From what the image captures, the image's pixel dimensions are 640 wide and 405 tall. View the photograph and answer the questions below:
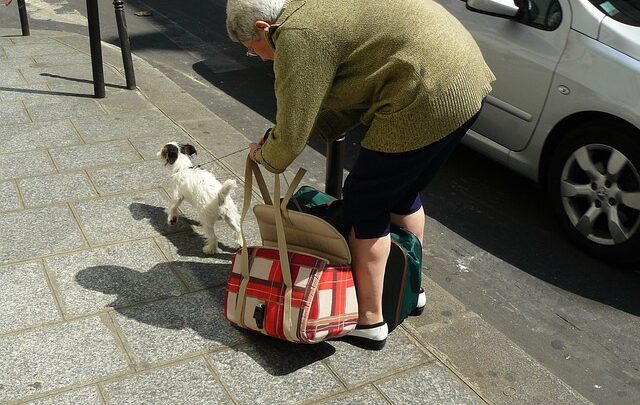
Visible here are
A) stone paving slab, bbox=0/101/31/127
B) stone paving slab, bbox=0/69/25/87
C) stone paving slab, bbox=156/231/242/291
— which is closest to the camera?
stone paving slab, bbox=156/231/242/291

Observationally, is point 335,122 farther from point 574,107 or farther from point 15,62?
point 15,62

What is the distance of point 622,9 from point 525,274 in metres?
1.78

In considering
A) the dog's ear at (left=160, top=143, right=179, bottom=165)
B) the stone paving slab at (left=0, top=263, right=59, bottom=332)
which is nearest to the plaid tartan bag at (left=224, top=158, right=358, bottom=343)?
the stone paving slab at (left=0, top=263, right=59, bottom=332)

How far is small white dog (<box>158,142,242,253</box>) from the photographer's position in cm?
389

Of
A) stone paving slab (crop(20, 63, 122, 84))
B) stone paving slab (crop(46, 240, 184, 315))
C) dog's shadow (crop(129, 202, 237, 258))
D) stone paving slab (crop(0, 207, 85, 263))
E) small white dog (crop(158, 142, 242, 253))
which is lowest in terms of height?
stone paving slab (crop(20, 63, 122, 84))

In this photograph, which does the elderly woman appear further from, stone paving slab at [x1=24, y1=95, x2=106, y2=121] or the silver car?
stone paving slab at [x1=24, y1=95, x2=106, y2=121]

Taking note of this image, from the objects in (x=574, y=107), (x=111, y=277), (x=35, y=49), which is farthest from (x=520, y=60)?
(x=35, y=49)

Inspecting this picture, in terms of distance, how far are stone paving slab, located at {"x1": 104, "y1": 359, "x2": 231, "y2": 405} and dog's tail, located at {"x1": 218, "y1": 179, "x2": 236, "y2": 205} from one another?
1124 mm

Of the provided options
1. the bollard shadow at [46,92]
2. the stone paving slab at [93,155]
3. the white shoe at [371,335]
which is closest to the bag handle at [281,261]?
the white shoe at [371,335]

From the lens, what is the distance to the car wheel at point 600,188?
4254 mm

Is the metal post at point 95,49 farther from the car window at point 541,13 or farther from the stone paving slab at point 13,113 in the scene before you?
the car window at point 541,13

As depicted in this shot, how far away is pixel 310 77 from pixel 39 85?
4582 mm

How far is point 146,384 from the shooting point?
2.87 metres

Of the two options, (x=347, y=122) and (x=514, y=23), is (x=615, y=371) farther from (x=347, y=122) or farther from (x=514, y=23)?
(x=514, y=23)
